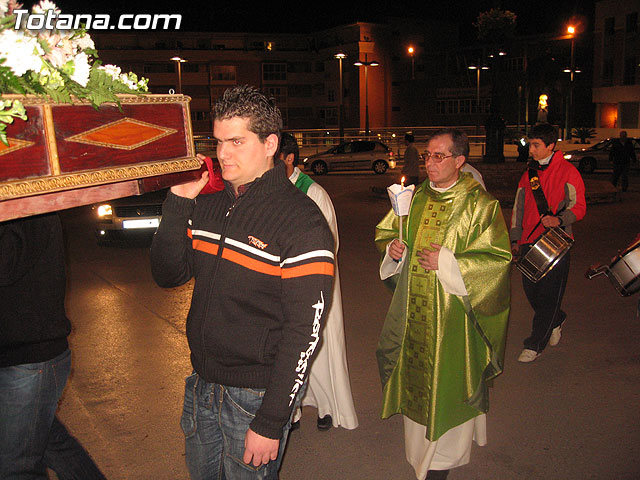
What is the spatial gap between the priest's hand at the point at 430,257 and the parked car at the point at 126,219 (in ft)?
25.4

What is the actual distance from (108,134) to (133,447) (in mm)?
2742

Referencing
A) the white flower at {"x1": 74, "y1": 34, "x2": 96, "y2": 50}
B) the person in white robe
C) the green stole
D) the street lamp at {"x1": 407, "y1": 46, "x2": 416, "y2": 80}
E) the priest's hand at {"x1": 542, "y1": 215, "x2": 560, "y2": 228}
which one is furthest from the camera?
the street lamp at {"x1": 407, "y1": 46, "x2": 416, "y2": 80}

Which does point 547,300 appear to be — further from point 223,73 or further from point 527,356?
point 223,73

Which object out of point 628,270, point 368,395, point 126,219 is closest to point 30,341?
point 368,395

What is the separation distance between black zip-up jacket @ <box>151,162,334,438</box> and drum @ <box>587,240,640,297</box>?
256cm

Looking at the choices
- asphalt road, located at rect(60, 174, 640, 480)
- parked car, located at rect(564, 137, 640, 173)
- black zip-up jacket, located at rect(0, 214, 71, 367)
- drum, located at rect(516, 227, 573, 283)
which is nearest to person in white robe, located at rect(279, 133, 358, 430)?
asphalt road, located at rect(60, 174, 640, 480)

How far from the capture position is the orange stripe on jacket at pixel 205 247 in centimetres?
248

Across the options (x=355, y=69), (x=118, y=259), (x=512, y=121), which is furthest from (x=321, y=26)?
(x=118, y=259)

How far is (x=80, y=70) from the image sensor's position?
79.5 inches

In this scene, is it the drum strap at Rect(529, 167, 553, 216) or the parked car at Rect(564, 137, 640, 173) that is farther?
the parked car at Rect(564, 137, 640, 173)

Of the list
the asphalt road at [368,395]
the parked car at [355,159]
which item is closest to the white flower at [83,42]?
the asphalt road at [368,395]

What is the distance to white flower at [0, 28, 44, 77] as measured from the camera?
1.76m

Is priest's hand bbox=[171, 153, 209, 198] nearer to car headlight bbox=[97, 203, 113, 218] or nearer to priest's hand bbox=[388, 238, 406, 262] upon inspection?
priest's hand bbox=[388, 238, 406, 262]

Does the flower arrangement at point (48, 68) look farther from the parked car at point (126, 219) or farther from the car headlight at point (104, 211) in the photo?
the car headlight at point (104, 211)
